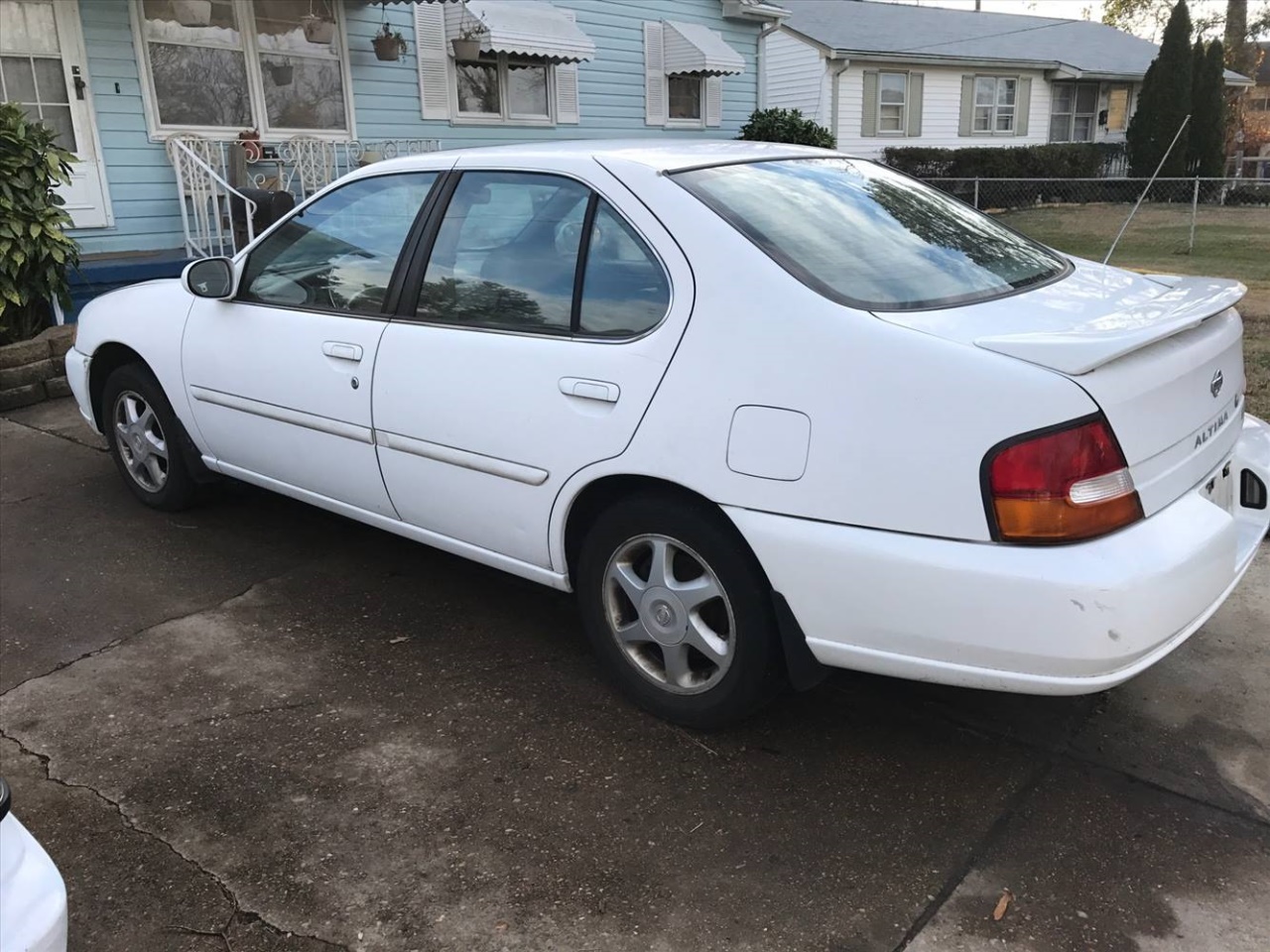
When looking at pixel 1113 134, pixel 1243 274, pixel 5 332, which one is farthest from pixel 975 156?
pixel 5 332

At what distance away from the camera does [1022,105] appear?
27.8 meters

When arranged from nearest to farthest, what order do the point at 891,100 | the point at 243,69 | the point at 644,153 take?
1. the point at 644,153
2. the point at 243,69
3. the point at 891,100

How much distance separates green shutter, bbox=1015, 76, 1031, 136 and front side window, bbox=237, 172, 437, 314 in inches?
1087

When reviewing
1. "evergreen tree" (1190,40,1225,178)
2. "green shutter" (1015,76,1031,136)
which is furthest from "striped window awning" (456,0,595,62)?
"green shutter" (1015,76,1031,136)

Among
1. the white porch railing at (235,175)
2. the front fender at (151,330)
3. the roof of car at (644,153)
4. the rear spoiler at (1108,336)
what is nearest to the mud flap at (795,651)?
the rear spoiler at (1108,336)

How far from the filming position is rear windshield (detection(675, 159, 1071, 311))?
2781mm

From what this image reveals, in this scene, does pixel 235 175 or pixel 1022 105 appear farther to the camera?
pixel 1022 105

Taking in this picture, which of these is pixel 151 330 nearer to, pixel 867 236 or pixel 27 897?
pixel 867 236

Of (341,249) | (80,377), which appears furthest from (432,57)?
(341,249)

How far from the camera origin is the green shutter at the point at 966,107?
2642 cm

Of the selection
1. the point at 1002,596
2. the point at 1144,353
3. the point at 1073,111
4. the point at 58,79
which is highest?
the point at 1073,111

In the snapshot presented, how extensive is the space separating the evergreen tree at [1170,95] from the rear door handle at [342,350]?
2501 centimetres

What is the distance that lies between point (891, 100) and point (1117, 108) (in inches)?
384

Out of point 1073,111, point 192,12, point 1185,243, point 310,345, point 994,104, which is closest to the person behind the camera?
point 310,345
